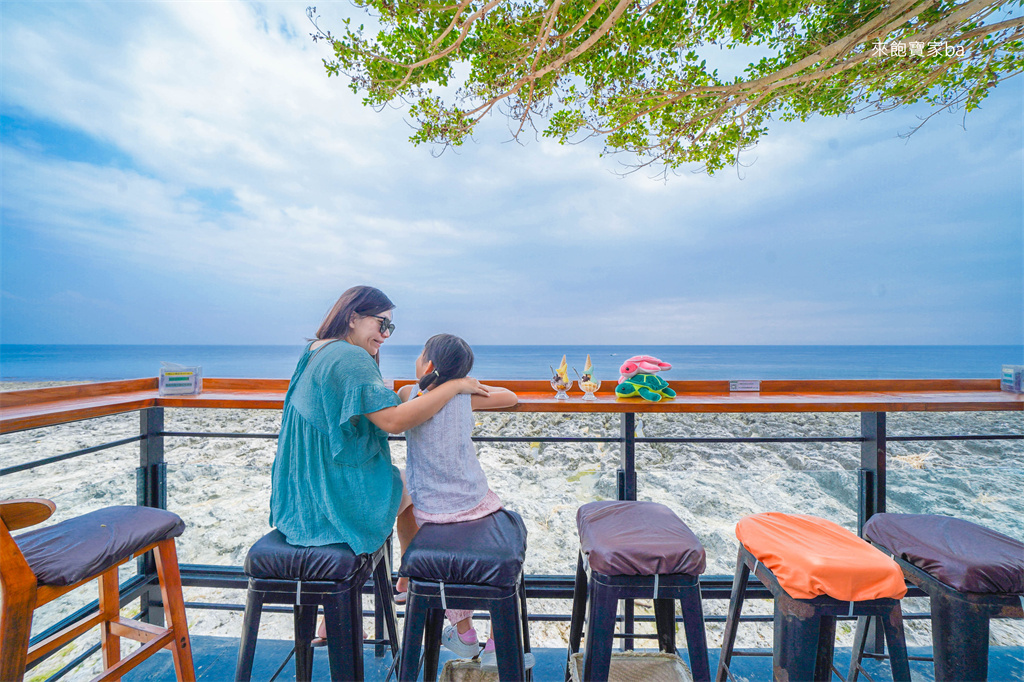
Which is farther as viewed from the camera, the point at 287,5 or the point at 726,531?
the point at 287,5

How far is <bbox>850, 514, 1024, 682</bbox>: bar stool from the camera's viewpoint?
3.29 feet

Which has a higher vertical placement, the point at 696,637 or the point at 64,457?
the point at 64,457

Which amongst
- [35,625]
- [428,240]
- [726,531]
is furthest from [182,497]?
[428,240]

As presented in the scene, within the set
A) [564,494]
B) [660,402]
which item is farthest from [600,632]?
[564,494]

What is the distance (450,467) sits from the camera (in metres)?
1.33

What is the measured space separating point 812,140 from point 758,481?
64.9 ft

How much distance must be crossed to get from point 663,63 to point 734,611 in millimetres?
3500

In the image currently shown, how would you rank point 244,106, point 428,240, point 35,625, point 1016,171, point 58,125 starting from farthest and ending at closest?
point 428,240
point 58,125
point 244,106
point 1016,171
point 35,625

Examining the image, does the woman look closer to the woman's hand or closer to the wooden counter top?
the woman's hand

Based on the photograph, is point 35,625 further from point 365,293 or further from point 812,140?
point 812,140

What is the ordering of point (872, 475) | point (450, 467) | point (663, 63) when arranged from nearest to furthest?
1. point (450, 467)
2. point (872, 475)
3. point (663, 63)

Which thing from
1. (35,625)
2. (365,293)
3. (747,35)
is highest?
(747,35)

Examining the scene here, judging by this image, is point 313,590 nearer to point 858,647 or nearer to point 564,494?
point 564,494

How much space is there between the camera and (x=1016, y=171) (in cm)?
193
